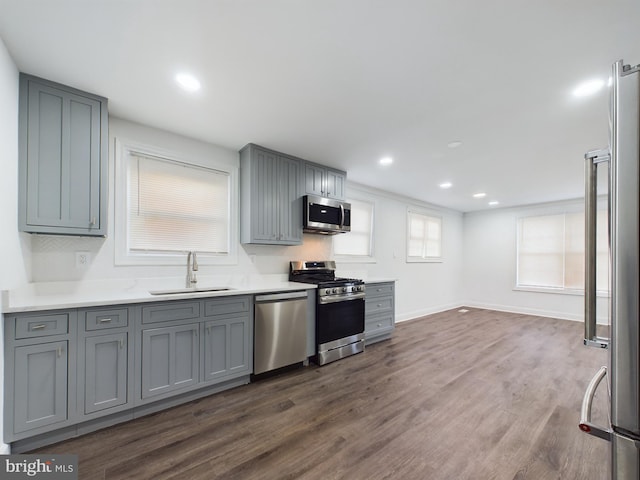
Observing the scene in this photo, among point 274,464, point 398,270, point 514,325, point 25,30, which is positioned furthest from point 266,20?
point 514,325

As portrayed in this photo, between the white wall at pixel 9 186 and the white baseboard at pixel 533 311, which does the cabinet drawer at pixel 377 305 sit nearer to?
the white wall at pixel 9 186

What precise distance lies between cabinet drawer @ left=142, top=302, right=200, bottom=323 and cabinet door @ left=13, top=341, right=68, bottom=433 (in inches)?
20.0

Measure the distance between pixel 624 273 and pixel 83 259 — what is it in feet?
10.9

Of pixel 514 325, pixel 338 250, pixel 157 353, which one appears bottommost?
pixel 514 325

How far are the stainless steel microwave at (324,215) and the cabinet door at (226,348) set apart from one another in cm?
150

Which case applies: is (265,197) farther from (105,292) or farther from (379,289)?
(379,289)

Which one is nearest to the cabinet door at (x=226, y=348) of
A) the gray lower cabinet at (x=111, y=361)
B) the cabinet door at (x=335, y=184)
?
the gray lower cabinet at (x=111, y=361)

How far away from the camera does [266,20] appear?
1558 mm

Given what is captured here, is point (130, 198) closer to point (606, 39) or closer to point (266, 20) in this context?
point (266, 20)

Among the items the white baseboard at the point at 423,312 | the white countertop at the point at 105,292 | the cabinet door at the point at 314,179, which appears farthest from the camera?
the white baseboard at the point at 423,312

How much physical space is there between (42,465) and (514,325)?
6427 millimetres

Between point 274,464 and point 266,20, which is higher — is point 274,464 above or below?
below

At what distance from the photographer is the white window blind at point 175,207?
275 cm

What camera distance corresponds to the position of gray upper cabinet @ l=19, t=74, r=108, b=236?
200 cm
